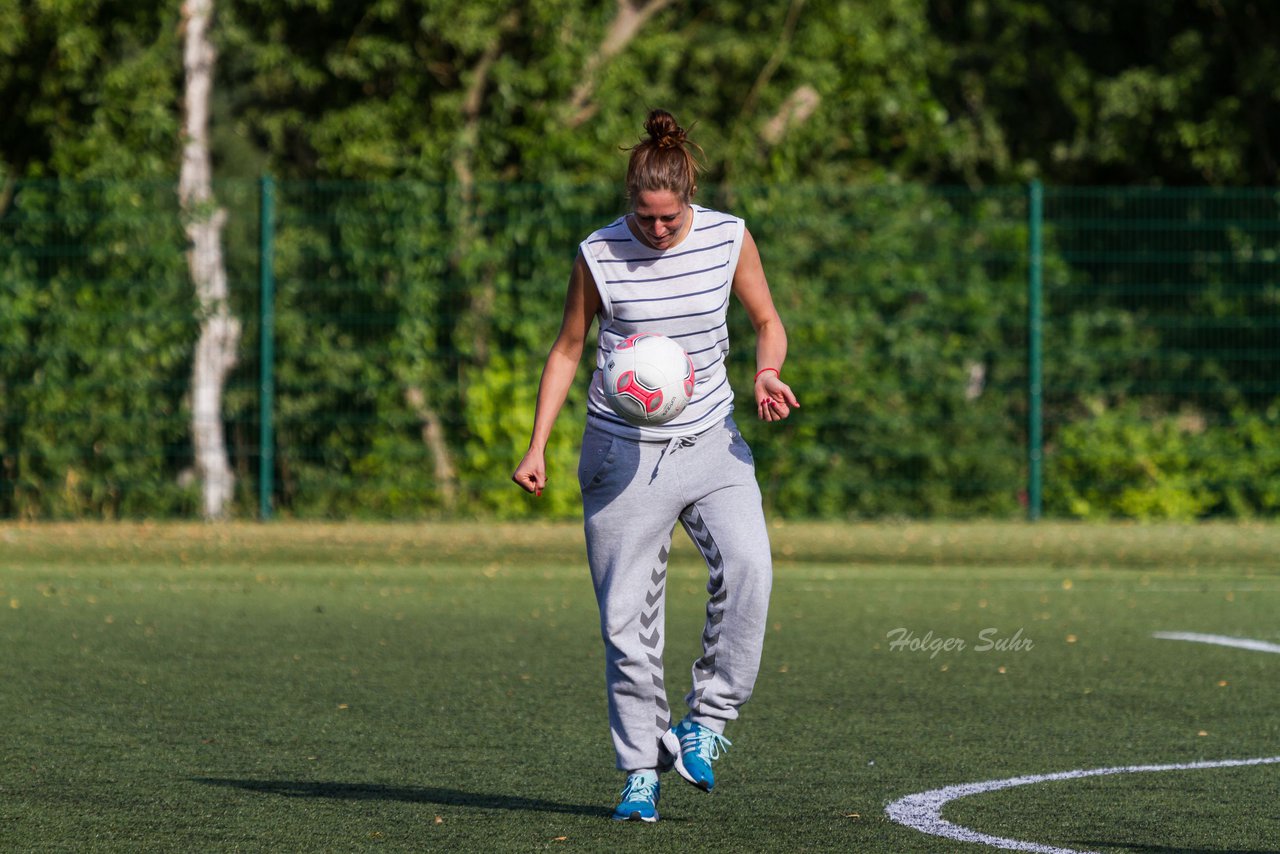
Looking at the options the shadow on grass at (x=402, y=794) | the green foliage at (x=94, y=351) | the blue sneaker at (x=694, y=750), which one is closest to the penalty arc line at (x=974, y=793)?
the blue sneaker at (x=694, y=750)

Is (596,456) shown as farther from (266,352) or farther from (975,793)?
(266,352)

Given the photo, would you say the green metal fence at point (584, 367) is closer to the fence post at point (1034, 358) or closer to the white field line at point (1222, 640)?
the fence post at point (1034, 358)

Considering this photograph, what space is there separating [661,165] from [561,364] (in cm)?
70

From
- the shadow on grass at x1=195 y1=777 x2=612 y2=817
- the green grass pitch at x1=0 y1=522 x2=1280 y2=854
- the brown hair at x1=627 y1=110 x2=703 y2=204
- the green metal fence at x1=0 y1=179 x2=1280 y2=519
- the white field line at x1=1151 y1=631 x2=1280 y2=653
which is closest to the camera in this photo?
the brown hair at x1=627 y1=110 x2=703 y2=204

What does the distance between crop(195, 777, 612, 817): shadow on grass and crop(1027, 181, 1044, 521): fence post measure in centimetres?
1017

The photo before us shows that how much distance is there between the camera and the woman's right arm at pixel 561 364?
17.6 ft

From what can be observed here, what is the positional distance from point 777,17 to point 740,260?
13.5 metres

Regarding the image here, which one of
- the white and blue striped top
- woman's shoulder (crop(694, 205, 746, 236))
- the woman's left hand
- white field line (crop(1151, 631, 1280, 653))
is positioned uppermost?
woman's shoulder (crop(694, 205, 746, 236))

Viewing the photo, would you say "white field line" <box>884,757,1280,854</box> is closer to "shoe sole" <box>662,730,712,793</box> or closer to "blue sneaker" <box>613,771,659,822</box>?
"shoe sole" <box>662,730,712,793</box>

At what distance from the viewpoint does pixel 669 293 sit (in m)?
5.32

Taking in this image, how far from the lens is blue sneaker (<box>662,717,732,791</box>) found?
17.5 ft

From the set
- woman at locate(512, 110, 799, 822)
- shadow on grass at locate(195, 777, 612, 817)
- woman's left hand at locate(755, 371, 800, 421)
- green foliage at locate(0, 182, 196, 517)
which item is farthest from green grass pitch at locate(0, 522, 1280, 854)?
green foliage at locate(0, 182, 196, 517)

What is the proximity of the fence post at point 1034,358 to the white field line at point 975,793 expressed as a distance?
911 centimetres

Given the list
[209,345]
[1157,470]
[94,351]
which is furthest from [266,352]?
[1157,470]
